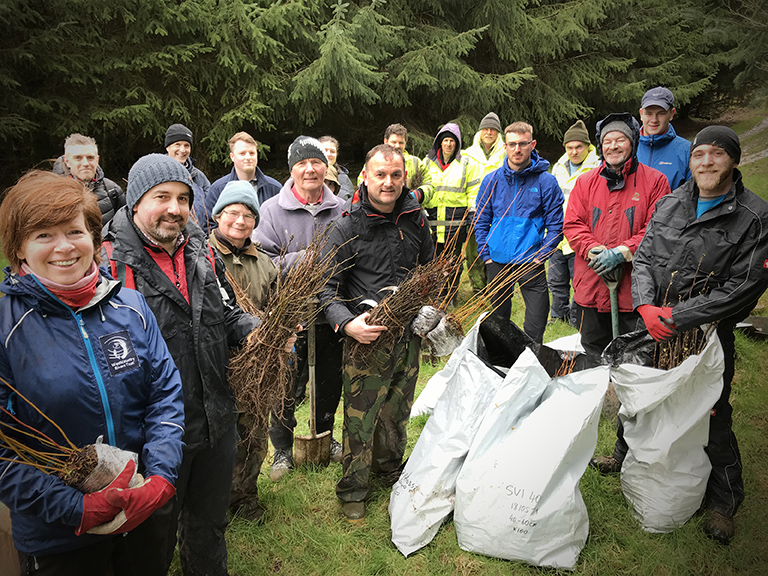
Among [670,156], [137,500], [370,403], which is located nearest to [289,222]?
[370,403]

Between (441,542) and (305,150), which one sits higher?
(305,150)

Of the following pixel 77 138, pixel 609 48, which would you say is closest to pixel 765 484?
pixel 77 138

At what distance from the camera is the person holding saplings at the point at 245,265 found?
2.54 meters

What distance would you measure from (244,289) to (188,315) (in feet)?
2.38

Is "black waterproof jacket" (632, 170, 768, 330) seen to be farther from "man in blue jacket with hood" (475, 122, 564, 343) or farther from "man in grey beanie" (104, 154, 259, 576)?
"man in grey beanie" (104, 154, 259, 576)

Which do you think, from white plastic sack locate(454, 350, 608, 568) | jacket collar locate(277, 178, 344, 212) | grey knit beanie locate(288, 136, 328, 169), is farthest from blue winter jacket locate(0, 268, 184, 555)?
grey knit beanie locate(288, 136, 328, 169)

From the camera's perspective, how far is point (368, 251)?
2719 millimetres

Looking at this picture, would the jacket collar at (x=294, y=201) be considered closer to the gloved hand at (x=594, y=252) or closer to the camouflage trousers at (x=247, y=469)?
the camouflage trousers at (x=247, y=469)

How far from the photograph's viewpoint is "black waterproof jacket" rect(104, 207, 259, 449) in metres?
1.81

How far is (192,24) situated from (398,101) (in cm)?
358

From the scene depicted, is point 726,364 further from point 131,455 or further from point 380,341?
point 131,455

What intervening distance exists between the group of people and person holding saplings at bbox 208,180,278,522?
0.4 inches

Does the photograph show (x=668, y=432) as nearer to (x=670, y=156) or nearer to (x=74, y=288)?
(x=670, y=156)

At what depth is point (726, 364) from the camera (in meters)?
2.53
